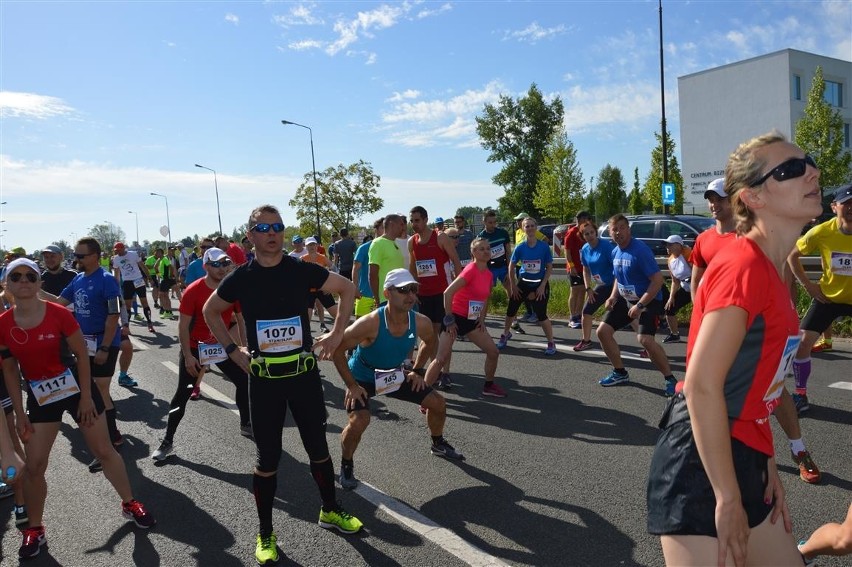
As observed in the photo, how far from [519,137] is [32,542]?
7238 centimetres

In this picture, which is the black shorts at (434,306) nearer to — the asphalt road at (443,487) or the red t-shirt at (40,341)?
the asphalt road at (443,487)

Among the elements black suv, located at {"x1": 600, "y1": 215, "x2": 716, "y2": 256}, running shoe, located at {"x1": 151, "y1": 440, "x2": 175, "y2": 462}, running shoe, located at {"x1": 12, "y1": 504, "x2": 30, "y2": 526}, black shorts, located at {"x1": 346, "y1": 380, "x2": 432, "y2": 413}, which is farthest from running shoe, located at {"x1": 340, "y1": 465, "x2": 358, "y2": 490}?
black suv, located at {"x1": 600, "y1": 215, "x2": 716, "y2": 256}

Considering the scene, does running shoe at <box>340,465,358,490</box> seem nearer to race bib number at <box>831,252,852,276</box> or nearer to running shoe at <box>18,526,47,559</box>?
running shoe at <box>18,526,47,559</box>

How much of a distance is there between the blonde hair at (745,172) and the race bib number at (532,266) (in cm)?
755

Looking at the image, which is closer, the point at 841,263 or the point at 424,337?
the point at 424,337

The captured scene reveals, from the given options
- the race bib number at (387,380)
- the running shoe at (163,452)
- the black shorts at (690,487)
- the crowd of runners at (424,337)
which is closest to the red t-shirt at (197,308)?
the crowd of runners at (424,337)

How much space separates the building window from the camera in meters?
→ 49.5

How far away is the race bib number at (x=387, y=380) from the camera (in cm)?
480

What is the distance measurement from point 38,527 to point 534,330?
863 centimetres

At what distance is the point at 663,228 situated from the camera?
16078 mm

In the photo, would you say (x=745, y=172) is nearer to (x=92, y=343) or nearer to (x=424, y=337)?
(x=424, y=337)

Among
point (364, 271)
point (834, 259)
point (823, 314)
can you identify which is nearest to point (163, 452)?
point (364, 271)

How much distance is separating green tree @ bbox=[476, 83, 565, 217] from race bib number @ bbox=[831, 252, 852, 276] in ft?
216

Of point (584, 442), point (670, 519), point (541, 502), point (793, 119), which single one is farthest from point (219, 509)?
point (793, 119)
